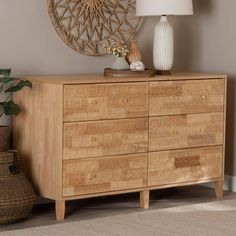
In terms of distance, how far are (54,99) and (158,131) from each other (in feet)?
2.33

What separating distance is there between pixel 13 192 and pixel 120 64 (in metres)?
1.03

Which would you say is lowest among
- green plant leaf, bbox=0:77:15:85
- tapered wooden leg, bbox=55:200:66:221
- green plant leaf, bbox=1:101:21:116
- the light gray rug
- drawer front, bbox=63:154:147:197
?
the light gray rug

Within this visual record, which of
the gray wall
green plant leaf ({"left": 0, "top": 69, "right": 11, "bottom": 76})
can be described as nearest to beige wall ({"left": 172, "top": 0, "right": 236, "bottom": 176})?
the gray wall

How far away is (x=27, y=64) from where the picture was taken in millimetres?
4379

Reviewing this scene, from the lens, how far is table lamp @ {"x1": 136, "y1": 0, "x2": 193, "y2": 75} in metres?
4.54

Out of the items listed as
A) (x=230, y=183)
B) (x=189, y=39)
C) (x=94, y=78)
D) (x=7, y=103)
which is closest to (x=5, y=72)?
(x=7, y=103)

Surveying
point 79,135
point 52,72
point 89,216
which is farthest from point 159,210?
point 52,72

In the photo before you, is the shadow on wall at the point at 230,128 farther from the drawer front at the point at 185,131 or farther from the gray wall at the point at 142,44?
the drawer front at the point at 185,131

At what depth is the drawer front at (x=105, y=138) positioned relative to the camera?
4035 millimetres

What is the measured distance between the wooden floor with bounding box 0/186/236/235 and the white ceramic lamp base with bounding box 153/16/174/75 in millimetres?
808

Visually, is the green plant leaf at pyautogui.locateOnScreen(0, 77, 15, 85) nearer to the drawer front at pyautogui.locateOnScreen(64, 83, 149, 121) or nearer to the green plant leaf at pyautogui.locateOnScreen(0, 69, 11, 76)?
the green plant leaf at pyautogui.locateOnScreen(0, 69, 11, 76)

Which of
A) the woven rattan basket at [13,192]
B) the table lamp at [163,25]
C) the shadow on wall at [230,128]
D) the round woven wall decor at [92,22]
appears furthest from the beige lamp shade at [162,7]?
the woven rattan basket at [13,192]

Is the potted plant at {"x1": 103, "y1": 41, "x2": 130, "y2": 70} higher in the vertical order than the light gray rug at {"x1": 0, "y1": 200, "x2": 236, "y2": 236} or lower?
higher

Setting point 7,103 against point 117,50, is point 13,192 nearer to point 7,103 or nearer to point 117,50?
point 7,103
